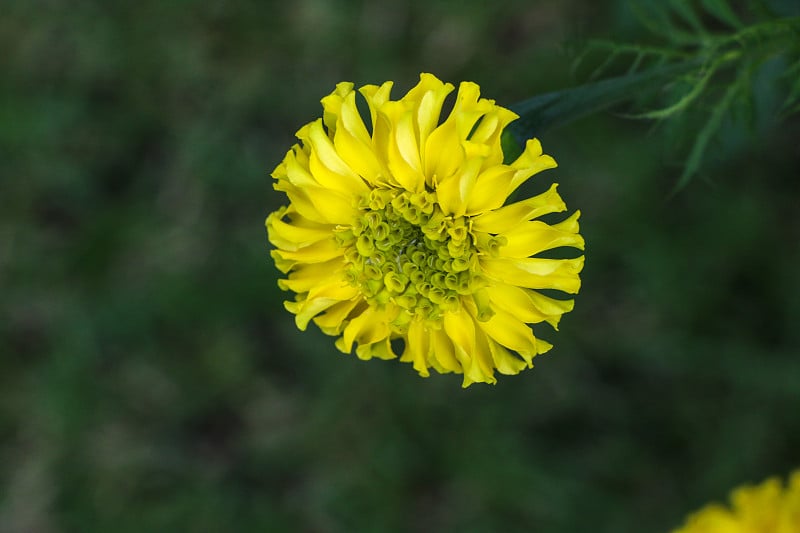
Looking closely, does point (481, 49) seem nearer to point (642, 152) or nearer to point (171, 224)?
point (642, 152)

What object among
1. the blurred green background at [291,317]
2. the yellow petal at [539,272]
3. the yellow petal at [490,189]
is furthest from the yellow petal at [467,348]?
the blurred green background at [291,317]

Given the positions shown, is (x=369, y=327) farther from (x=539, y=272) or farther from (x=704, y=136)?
(x=704, y=136)

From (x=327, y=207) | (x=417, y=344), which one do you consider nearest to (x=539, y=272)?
(x=417, y=344)

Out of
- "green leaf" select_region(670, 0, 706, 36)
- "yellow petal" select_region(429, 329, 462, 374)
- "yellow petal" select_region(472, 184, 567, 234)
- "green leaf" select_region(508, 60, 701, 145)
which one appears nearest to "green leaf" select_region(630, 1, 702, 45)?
"green leaf" select_region(670, 0, 706, 36)

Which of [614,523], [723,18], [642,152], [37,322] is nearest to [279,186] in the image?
[723,18]

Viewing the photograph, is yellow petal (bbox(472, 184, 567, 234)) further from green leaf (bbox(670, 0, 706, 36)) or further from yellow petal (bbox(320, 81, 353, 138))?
green leaf (bbox(670, 0, 706, 36))

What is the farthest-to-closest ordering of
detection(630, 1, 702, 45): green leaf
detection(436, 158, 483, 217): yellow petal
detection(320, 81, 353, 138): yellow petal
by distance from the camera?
detection(630, 1, 702, 45): green leaf < detection(320, 81, 353, 138): yellow petal < detection(436, 158, 483, 217): yellow petal
